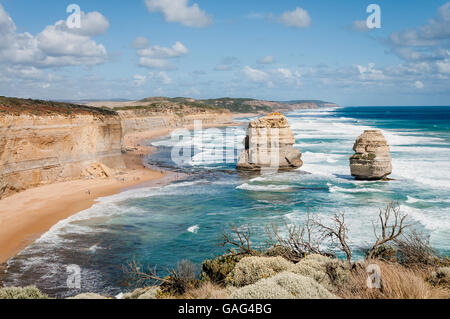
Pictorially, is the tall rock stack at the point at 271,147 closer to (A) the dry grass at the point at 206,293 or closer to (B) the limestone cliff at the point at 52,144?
(B) the limestone cliff at the point at 52,144

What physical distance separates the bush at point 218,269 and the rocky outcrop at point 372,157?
19725mm

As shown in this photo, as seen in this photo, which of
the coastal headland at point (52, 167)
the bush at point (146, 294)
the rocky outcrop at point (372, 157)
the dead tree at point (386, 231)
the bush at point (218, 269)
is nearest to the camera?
the bush at point (146, 294)

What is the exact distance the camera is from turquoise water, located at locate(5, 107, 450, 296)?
50.0ft

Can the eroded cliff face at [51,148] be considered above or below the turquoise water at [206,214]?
above

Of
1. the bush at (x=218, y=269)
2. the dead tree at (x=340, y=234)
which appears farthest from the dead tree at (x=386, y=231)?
the bush at (x=218, y=269)

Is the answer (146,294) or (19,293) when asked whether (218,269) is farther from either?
(19,293)

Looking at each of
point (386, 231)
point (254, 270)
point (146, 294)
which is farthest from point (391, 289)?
point (386, 231)

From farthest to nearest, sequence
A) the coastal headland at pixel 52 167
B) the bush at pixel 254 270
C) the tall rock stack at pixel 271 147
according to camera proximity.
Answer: the tall rock stack at pixel 271 147
the coastal headland at pixel 52 167
the bush at pixel 254 270

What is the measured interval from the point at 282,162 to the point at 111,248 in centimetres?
2124

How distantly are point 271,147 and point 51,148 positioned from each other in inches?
745

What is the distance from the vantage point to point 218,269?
10.4 m

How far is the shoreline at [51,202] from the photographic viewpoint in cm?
1814

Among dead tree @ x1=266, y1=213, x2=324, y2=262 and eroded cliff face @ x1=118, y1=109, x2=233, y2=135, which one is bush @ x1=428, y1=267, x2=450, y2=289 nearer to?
dead tree @ x1=266, y1=213, x2=324, y2=262
